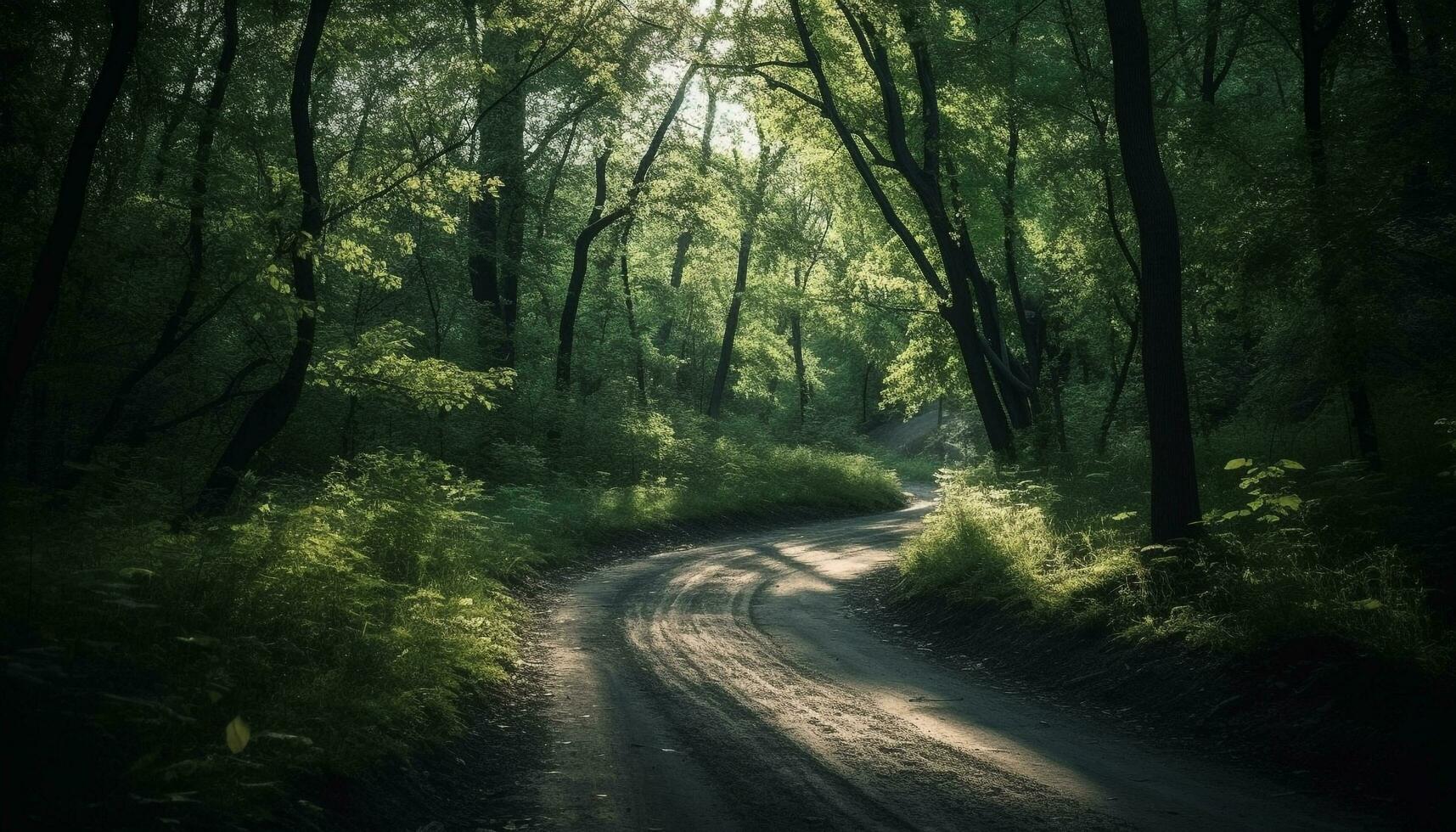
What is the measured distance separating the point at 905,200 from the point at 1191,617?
14.2m

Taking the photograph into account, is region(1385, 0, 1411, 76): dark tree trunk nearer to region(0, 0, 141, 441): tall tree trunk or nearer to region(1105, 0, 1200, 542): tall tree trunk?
region(1105, 0, 1200, 542): tall tree trunk

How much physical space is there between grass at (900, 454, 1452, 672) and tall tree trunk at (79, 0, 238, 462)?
9789mm

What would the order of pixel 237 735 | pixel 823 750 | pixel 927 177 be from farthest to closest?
pixel 927 177 → pixel 823 750 → pixel 237 735

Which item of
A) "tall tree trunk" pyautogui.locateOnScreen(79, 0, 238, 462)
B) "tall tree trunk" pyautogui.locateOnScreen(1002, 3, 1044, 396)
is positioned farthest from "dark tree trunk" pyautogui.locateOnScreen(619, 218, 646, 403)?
"tall tree trunk" pyautogui.locateOnScreen(79, 0, 238, 462)

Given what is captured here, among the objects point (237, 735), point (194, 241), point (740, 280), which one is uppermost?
point (740, 280)

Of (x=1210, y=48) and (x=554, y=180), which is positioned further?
(x=554, y=180)

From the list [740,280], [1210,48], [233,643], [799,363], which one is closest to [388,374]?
[233,643]

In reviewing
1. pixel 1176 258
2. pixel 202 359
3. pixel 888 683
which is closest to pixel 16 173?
pixel 202 359

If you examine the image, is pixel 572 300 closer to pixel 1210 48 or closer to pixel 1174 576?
pixel 1210 48

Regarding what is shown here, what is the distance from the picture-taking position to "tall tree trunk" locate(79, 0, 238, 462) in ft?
31.9

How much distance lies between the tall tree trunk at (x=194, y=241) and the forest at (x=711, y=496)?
0.31 ft

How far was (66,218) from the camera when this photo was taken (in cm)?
695

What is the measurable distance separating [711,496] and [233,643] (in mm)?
18507

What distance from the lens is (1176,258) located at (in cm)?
935
